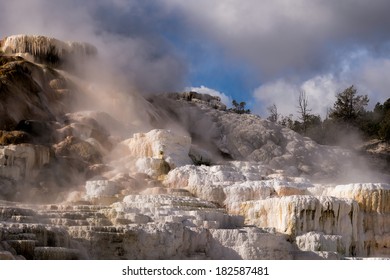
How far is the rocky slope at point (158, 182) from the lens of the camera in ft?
61.4

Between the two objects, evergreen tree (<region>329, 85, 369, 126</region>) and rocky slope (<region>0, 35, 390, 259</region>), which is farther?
evergreen tree (<region>329, 85, 369, 126</region>)

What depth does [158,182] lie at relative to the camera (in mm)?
26984

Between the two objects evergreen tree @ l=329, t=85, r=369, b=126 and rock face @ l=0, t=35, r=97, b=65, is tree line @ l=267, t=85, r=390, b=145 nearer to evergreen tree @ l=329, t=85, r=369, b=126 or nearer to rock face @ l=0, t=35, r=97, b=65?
evergreen tree @ l=329, t=85, r=369, b=126

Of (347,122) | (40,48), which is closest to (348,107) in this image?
(347,122)

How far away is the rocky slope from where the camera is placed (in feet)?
61.4

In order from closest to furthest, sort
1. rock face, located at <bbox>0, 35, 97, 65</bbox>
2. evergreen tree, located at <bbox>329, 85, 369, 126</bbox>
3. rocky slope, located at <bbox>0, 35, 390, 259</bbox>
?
1. rocky slope, located at <bbox>0, 35, 390, 259</bbox>
2. rock face, located at <bbox>0, 35, 97, 65</bbox>
3. evergreen tree, located at <bbox>329, 85, 369, 126</bbox>

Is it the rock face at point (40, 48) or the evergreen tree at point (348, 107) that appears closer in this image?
Result: the rock face at point (40, 48)

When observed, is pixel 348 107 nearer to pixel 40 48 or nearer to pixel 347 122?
pixel 347 122

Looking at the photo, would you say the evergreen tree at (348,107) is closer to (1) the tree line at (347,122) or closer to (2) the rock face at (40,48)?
(1) the tree line at (347,122)

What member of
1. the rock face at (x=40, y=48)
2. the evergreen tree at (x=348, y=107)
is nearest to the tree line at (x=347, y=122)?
the evergreen tree at (x=348, y=107)

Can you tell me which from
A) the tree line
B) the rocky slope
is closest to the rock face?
the rocky slope

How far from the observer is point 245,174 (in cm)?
2769

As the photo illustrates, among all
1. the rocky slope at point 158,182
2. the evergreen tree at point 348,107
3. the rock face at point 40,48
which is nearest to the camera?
the rocky slope at point 158,182

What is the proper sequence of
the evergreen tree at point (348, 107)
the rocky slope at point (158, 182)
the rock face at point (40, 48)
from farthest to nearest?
1. the evergreen tree at point (348, 107)
2. the rock face at point (40, 48)
3. the rocky slope at point (158, 182)
